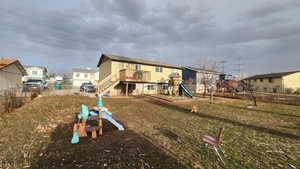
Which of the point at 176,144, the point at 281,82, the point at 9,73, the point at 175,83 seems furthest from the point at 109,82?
the point at 281,82

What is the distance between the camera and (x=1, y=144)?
165 inches

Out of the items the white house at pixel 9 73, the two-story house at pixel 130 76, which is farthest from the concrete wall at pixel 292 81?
the white house at pixel 9 73

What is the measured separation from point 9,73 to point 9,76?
20.1 inches

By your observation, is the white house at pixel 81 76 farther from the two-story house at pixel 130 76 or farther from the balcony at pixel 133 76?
the balcony at pixel 133 76

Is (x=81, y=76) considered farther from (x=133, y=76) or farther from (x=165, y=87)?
(x=133, y=76)

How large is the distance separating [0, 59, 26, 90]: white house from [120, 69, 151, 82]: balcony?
17.9m

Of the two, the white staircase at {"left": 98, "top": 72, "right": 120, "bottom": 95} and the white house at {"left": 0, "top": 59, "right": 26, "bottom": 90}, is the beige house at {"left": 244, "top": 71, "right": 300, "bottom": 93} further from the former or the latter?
the white house at {"left": 0, "top": 59, "right": 26, "bottom": 90}

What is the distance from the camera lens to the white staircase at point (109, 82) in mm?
17241

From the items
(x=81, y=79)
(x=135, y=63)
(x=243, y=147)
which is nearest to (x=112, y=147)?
(x=243, y=147)

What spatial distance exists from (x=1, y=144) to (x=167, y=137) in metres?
5.76

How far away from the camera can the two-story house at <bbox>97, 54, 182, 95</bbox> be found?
18.3 meters

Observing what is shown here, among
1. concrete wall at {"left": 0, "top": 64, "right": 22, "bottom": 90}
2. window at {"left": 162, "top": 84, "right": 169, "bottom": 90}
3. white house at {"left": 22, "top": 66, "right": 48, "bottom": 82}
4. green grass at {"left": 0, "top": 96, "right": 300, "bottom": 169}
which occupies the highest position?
white house at {"left": 22, "top": 66, "right": 48, "bottom": 82}

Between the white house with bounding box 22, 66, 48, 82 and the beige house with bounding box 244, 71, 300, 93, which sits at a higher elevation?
the white house with bounding box 22, 66, 48, 82

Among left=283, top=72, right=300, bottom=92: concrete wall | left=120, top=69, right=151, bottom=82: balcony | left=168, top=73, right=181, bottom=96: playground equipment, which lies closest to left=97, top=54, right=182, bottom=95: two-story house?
left=120, top=69, right=151, bottom=82: balcony
